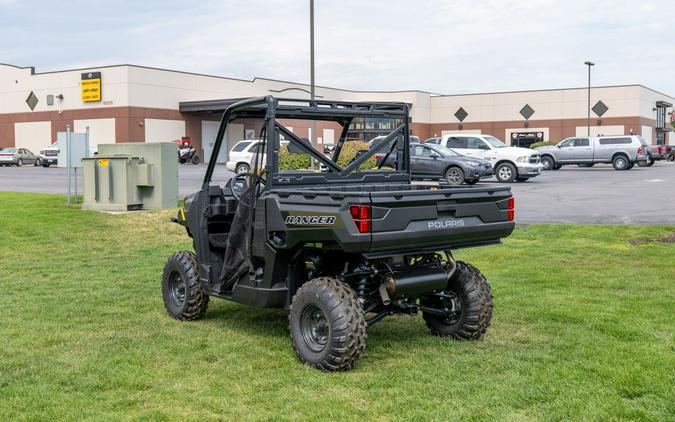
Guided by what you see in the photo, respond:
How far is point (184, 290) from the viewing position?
7598 mm

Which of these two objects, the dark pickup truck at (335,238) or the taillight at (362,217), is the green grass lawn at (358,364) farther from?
the taillight at (362,217)

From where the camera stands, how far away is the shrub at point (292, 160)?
262 inches

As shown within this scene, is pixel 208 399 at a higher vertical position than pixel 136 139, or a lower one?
lower

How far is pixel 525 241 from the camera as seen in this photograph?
42.4 ft

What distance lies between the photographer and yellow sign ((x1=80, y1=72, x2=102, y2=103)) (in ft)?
173

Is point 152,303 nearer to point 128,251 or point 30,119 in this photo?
point 128,251

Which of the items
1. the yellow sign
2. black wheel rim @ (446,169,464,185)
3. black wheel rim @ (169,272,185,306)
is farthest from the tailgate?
the yellow sign

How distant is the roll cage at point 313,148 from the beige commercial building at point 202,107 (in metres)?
36.2

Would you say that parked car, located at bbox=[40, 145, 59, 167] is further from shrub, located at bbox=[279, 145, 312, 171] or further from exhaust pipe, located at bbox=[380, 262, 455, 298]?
exhaust pipe, located at bbox=[380, 262, 455, 298]

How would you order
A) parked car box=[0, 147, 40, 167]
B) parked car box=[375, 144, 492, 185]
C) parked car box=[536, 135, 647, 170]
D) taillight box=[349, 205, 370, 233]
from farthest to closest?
parked car box=[0, 147, 40, 167], parked car box=[536, 135, 647, 170], parked car box=[375, 144, 492, 185], taillight box=[349, 205, 370, 233]

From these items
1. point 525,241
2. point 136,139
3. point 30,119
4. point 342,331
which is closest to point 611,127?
point 136,139

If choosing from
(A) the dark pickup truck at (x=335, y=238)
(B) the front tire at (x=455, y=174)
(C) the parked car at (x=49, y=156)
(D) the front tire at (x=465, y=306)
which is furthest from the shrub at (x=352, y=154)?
(C) the parked car at (x=49, y=156)

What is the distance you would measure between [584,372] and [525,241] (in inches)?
295

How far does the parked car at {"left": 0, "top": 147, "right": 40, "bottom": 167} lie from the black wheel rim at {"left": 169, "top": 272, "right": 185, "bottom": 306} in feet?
152
